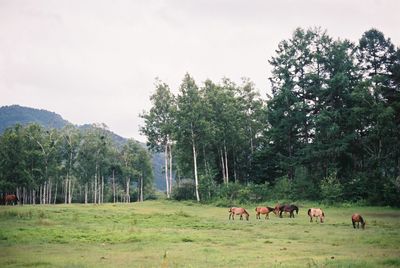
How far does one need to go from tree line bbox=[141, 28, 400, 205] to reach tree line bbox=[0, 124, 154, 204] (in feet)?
67.5

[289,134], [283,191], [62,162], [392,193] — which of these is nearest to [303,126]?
[289,134]

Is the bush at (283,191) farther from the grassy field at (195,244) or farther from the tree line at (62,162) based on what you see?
the tree line at (62,162)

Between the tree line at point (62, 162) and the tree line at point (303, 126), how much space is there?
20563 mm

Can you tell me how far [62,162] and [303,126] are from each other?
173 feet

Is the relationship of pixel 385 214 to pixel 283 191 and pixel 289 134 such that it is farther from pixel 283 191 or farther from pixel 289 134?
pixel 289 134

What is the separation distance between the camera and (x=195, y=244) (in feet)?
66.2

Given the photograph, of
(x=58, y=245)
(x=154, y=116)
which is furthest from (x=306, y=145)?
(x=58, y=245)

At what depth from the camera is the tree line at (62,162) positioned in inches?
2613

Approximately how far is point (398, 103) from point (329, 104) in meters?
11.4

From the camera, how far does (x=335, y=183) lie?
4678 centimetres

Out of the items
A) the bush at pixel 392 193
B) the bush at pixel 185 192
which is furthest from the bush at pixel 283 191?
the bush at pixel 185 192

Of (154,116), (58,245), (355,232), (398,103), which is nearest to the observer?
(58,245)

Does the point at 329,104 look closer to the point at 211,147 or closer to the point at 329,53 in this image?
the point at 329,53

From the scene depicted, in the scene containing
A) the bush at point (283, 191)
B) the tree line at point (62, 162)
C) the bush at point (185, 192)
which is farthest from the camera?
the tree line at point (62, 162)
